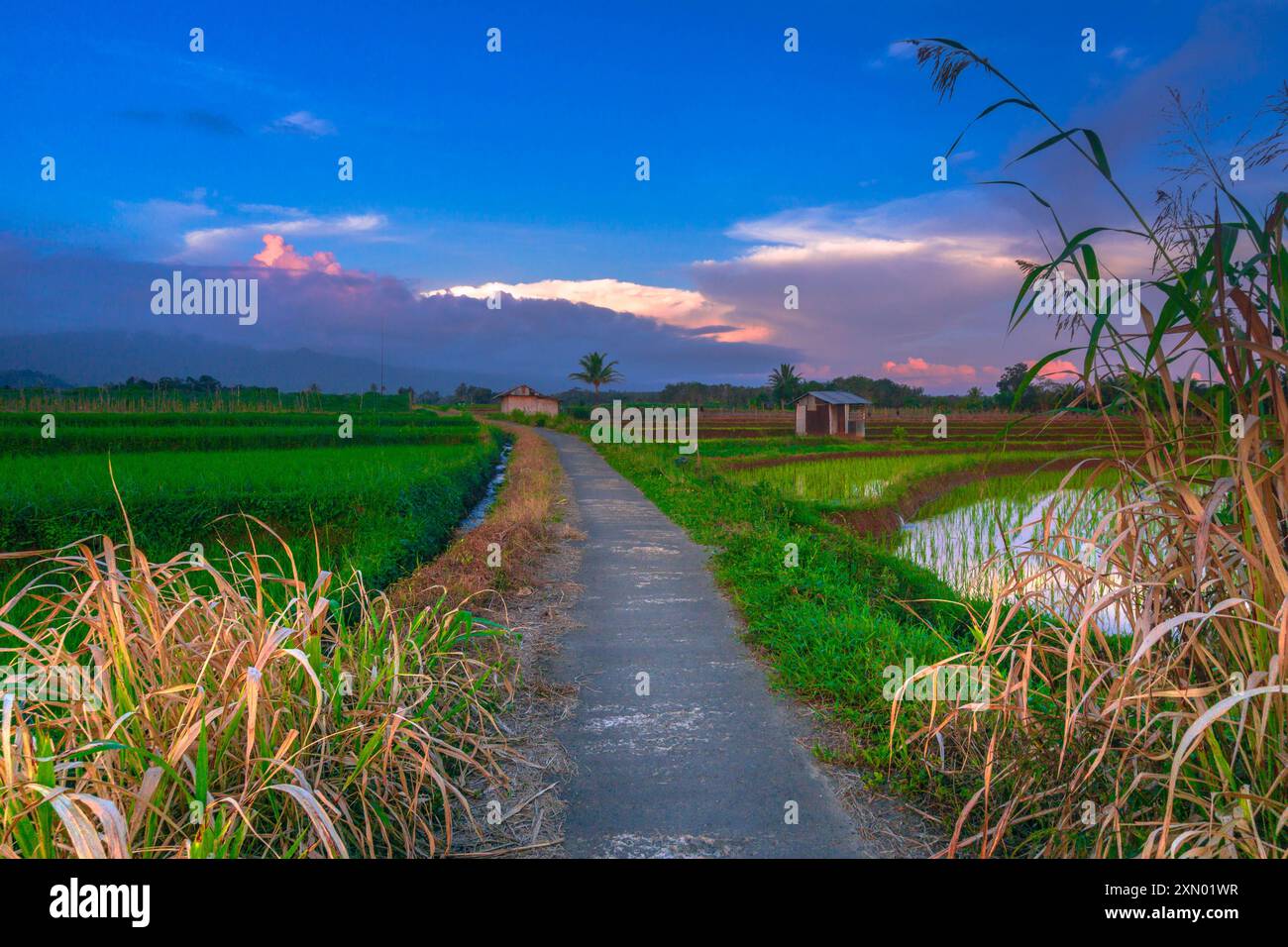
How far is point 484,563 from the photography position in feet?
22.6

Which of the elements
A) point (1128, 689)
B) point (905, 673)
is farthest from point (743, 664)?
point (1128, 689)

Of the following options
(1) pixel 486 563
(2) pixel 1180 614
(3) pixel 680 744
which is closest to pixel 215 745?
(3) pixel 680 744

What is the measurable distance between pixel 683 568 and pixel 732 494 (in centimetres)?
463

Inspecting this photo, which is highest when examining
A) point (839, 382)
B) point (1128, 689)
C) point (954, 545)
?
point (839, 382)

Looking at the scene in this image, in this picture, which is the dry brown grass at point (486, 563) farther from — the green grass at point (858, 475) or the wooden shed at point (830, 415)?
the wooden shed at point (830, 415)

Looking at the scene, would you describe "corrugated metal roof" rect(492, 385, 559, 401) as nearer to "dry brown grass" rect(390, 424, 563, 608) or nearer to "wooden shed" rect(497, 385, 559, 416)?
"wooden shed" rect(497, 385, 559, 416)

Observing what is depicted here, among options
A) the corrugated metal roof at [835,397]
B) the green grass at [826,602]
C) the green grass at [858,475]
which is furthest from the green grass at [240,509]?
the corrugated metal roof at [835,397]

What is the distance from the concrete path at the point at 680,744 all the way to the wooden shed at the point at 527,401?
72.6 metres

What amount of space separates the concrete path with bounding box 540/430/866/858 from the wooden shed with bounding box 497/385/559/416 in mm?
72577

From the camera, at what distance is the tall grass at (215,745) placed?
2.03 m

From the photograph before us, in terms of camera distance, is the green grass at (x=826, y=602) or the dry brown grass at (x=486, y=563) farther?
the dry brown grass at (x=486, y=563)

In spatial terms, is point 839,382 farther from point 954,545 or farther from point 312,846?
point 312,846

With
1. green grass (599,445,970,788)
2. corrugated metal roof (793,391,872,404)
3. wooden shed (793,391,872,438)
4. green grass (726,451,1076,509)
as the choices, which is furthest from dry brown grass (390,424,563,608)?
wooden shed (793,391,872,438)

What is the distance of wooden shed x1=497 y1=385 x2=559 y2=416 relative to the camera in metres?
78.9
